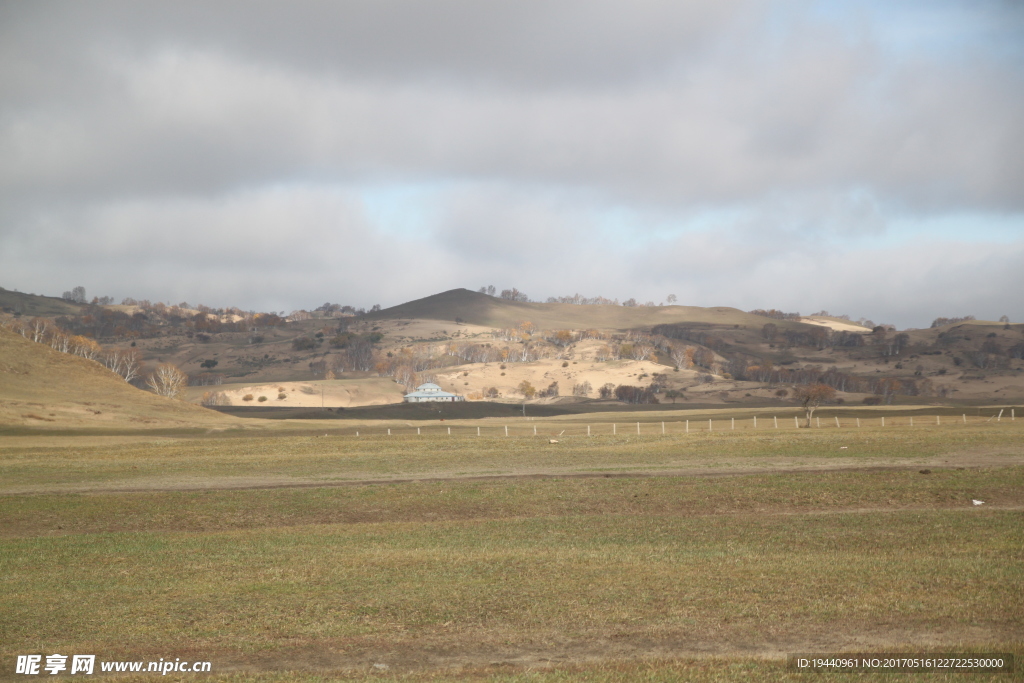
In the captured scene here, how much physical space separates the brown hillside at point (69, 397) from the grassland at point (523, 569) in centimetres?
5851

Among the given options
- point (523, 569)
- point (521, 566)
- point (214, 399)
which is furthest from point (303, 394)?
point (523, 569)

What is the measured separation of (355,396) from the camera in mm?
191625

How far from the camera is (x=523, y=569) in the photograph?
1706cm

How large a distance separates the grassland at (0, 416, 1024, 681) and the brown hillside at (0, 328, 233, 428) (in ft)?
192

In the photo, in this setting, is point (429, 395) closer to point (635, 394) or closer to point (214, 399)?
point (635, 394)

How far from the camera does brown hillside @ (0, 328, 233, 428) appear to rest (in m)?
88.2

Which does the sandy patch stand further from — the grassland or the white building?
the grassland

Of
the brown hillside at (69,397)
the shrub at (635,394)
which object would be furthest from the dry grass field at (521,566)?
the shrub at (635,394)

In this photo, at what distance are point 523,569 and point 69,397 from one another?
101m

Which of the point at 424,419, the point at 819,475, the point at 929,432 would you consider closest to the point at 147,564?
the point at 819,475

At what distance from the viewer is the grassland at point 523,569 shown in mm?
11938

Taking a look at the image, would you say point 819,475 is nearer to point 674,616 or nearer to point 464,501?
point 464,501

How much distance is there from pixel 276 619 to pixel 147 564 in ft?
21.7

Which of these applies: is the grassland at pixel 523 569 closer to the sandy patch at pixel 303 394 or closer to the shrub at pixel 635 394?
the shrub at pixel 635 394
